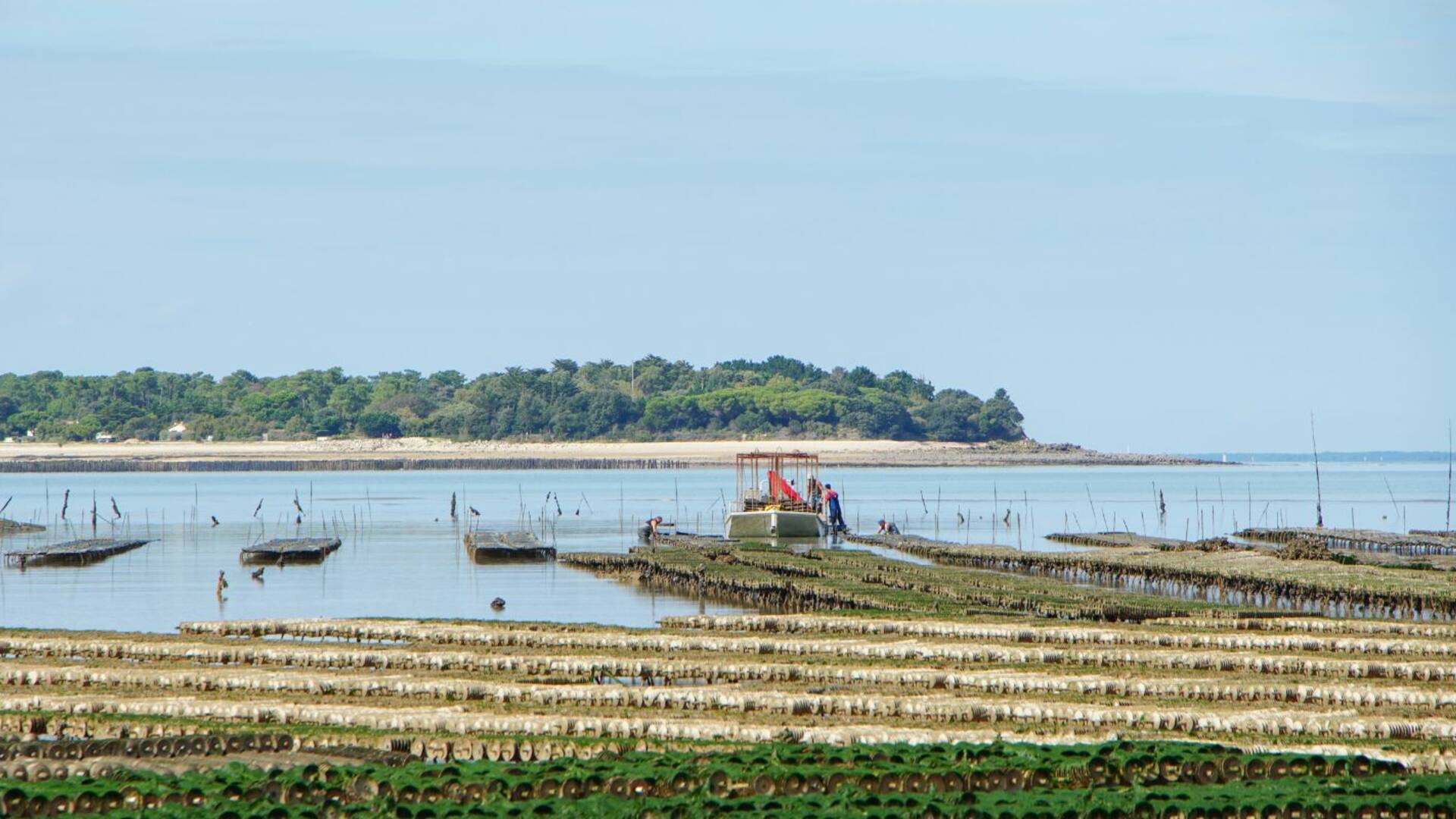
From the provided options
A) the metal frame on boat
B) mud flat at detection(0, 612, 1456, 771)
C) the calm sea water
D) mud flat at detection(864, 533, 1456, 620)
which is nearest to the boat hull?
the metal frame on boat

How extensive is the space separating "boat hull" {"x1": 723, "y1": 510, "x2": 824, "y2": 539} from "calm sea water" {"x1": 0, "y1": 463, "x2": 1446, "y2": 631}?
6.06 m

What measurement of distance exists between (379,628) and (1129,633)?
15.8 meters

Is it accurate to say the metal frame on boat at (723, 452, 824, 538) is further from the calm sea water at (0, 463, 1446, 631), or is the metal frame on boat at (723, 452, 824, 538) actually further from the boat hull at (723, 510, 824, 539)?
the calm sea water at (0, 463, 1446, 631)

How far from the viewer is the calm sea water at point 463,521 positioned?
48000 millimetres

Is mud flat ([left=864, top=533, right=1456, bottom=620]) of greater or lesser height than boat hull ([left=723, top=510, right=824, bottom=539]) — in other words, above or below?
below

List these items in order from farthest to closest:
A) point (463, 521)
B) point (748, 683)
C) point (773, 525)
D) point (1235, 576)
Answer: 1. point (463, 521)
2. point (773, 525)
3. point (1235, 576)
4. point (748, 683)

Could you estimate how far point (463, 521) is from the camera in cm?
9456

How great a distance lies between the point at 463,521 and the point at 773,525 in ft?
101

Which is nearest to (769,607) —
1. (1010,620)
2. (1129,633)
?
(1010,620)

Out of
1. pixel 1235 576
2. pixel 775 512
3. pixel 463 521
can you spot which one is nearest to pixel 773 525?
pixel 775 512

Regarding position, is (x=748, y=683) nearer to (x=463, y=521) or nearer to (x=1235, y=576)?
(x=1235, y=576)

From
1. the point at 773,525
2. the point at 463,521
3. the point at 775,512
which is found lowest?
the point at 463,521

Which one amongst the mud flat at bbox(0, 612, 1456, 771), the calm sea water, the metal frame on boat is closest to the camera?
the mud flat at bbox(0, 612, 1456, 771)

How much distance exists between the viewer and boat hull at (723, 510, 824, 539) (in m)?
68.9
